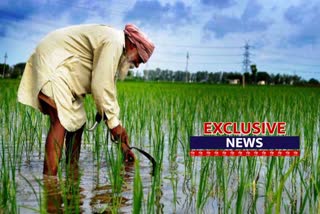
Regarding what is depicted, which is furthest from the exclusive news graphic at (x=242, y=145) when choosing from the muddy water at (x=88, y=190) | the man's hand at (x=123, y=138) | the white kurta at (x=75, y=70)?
the white kurta at (x=75, y=70)

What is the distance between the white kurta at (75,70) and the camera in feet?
9.89

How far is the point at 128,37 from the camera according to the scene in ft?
9.98

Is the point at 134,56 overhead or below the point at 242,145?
overhead

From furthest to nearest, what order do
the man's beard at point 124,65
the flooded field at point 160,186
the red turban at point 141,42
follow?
the man's beard at point 124,65, the red turban at point 141,42, the flooded field at point 160,186

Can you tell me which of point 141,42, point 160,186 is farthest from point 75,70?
point 160,186

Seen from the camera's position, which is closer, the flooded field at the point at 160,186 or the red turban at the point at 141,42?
the flooded field at the point at 160,186

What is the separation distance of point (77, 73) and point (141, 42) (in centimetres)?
49

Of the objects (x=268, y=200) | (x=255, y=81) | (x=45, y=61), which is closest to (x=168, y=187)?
(x=268, y=200)

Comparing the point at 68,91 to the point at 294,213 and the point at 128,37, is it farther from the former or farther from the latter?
the point at 294,213

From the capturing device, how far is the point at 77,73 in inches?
126

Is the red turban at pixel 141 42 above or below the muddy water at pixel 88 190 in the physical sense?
above

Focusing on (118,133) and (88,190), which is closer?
(88,190)

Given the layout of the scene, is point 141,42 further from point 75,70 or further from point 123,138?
point 123,138

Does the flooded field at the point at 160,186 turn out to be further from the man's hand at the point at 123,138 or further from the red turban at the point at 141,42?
the red turban at the point at 141,42
